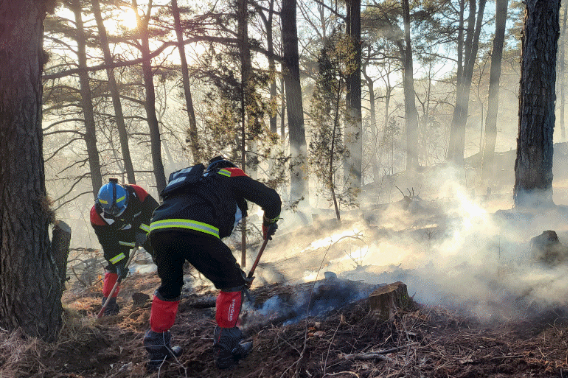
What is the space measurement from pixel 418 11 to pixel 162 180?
484 inches

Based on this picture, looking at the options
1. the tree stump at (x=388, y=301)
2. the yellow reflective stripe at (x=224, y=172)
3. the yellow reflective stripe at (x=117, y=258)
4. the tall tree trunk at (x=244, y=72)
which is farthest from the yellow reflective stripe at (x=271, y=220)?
the tall tree trunk at (x=244, y=72)

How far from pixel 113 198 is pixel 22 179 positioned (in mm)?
1234

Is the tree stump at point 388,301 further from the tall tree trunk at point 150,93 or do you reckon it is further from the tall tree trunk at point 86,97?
the tall tree trunk at point 86,97

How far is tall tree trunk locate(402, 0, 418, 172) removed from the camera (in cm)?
1395

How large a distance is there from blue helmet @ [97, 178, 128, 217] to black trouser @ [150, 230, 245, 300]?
5.98ft

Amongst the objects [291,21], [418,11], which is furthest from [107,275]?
[418,11]

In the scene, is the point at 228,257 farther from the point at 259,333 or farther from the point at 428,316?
the point at 428,316

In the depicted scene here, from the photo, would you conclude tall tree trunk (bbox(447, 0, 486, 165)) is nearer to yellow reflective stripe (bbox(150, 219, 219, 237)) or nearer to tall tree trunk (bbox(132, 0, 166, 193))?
tall tree trunk (bbox(132, 0, 166, 193))

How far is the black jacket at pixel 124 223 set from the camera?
4.52 meters

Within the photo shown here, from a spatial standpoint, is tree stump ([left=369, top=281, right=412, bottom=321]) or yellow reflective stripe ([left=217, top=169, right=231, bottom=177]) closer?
tree stump ([left=369, top=281, right=412, bottom=321])

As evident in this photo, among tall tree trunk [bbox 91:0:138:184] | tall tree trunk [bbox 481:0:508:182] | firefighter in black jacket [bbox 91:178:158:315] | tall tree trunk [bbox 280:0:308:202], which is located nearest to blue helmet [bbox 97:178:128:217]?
firefighter in black jacket [bbox 91:178:158:315]

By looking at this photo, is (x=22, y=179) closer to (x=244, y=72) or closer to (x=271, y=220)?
(x=271, y=220)

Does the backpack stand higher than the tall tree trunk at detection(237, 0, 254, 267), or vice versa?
the tall tree trunk at detection(237, 0, 254, 267)

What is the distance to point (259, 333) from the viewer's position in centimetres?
314
